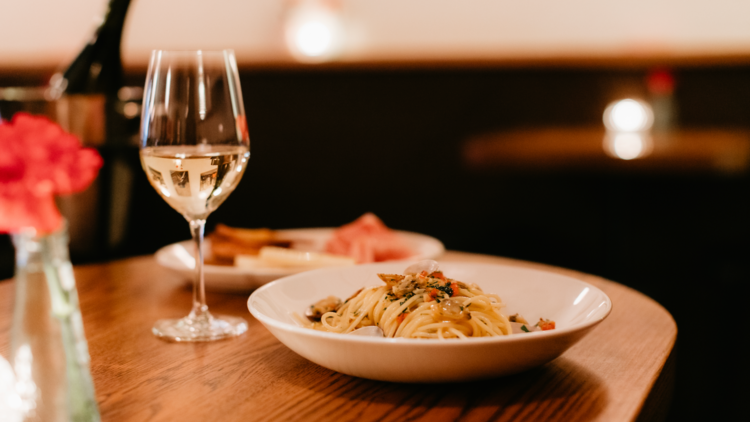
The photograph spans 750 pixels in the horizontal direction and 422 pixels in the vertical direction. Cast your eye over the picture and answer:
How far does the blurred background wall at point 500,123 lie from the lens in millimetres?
2783

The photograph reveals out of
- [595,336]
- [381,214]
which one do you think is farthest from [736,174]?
[595,336]

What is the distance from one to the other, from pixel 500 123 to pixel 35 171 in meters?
2.85

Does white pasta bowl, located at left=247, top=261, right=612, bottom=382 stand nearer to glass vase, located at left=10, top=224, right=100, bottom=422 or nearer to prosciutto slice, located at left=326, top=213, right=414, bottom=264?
glass vase, located at left=10, top=224, right=100, bottom=422

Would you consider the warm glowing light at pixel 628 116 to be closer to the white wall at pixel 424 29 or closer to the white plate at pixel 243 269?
the white wall at pixel 424 29

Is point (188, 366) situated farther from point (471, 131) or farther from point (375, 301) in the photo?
point (471, 131)

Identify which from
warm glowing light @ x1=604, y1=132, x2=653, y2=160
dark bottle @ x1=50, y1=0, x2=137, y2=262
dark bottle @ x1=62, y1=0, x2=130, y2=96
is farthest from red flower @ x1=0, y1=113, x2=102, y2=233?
warm glowing light @ x1=604, y1=132, x2=653, y2=160

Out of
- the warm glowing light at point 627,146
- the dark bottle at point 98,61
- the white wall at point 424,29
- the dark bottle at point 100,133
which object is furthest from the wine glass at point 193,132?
the white wall at point 424,29

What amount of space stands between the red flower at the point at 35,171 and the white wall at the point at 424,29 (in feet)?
8.79

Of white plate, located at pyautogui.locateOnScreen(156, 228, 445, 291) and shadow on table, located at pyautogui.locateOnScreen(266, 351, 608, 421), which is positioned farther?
white plate, located at pyautogui.locateOnScreen(156, 228, 445, 291)

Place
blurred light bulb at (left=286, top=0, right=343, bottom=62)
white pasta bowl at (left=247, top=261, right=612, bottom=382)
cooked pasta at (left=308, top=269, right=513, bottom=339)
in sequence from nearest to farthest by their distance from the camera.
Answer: white pasta bowl at (left=247, top=261, right=612, bottom=382), cooked pasta at (left=308, top=269, right=513, bottom=339), blurred light bulb at (left=286, top=0, right=343, bottom=62)

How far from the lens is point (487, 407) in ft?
2.02

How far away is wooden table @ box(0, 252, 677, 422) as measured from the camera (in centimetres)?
61

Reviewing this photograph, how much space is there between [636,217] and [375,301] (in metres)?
2.31

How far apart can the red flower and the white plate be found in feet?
1.99
